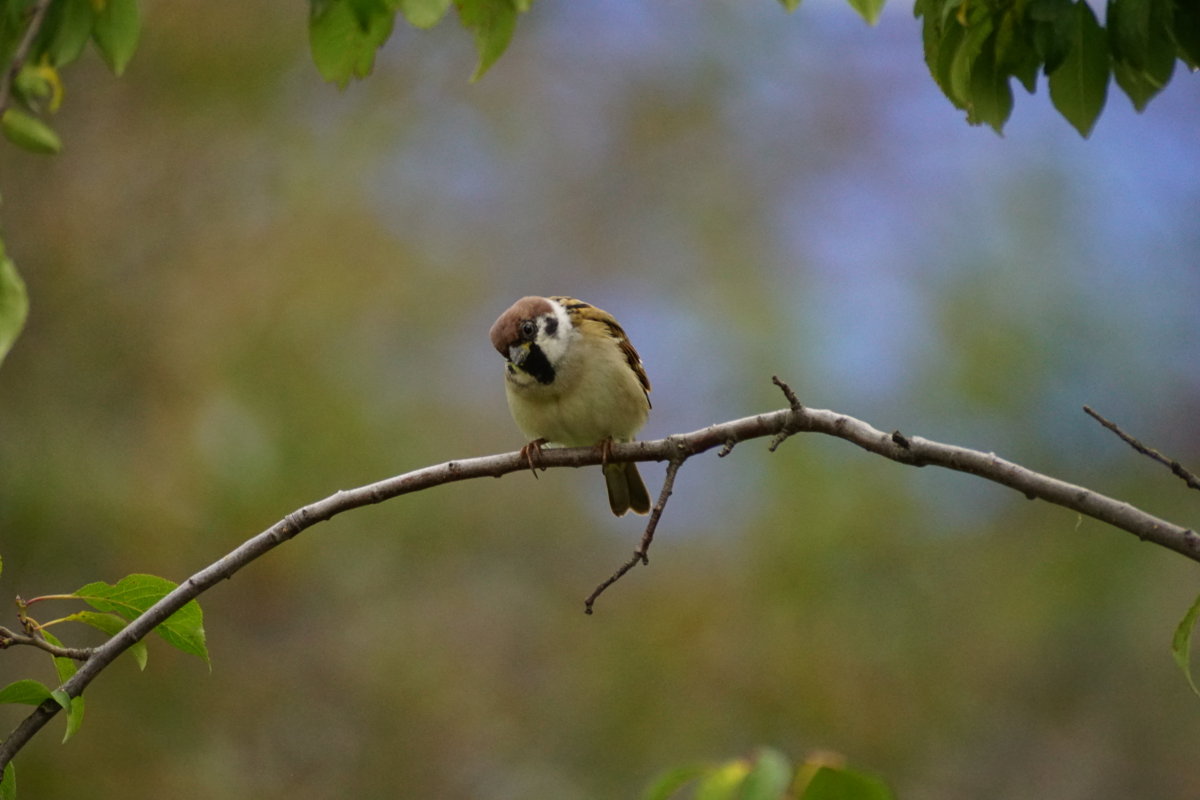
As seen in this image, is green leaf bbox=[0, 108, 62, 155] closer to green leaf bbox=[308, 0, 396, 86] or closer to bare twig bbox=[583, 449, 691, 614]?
green leaf bbox=[308, 0, 396, 86]

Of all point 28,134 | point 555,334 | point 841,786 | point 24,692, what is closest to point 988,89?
point 841,786

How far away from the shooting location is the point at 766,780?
1.64m

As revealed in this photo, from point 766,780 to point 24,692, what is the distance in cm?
106

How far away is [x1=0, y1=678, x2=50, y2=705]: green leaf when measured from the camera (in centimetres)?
164

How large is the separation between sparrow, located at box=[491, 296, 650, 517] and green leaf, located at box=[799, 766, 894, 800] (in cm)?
184

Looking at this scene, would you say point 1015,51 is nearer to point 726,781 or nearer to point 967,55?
point 967,55

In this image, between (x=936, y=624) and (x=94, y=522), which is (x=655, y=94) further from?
(x=94, y=522)

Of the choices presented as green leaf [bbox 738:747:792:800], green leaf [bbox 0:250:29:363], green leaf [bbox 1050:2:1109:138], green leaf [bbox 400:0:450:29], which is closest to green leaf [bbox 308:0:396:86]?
green leaf [bbox 400:0:450:29]

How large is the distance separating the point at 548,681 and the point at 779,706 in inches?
66.8

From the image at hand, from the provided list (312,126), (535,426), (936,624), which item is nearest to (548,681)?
(936,624)

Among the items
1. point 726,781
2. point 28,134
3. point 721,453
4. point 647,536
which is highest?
point 28,134

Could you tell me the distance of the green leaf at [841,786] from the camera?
5.05ft

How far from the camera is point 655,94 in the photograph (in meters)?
10.4

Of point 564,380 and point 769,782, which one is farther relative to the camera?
point 564,380
